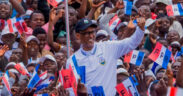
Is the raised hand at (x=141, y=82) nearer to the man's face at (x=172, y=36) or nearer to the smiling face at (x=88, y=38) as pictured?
the smiling face at (x=88, y=38)

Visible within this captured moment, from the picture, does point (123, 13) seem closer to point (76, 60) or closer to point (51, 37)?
point (51, 37)

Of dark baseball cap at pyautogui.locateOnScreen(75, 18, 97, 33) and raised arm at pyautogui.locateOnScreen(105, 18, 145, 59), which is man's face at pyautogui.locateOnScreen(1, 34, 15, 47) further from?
raised arm at pyautogui.locateOnScreen(105, 18, 145, 59)

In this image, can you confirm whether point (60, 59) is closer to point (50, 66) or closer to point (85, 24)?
point (50, 66)

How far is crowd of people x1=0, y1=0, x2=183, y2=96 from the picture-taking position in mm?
7535

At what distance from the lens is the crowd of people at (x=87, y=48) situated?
7.54 m

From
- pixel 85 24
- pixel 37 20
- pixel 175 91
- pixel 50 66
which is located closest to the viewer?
pixel 175 91

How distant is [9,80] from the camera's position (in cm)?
881

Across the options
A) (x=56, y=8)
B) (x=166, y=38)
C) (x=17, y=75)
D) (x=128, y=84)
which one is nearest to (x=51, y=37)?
(x=56, y=8)

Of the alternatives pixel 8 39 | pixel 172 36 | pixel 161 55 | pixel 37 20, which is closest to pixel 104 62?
pixel 161 55

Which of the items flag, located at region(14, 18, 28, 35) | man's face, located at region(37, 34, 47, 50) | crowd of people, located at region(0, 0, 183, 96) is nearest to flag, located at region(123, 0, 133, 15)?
crowd of people, located at region(0, 0, 183, 96)

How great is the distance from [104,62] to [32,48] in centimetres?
323

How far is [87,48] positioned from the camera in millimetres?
7855

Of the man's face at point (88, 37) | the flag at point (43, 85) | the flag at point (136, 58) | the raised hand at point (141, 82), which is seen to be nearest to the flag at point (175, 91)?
the raised hand at point (141, 82)

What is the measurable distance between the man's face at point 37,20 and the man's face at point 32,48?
107 centimetres
